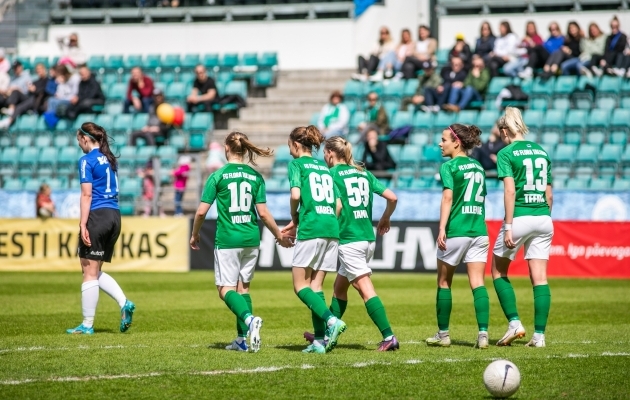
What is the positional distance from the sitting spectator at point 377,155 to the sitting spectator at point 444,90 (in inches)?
103

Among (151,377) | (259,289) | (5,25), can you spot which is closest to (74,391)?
(151,377)

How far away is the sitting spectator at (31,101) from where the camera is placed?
26.9m

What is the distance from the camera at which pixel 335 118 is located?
22938 mm

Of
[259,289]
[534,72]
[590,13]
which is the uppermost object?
[590,13]

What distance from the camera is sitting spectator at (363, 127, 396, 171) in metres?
21.7

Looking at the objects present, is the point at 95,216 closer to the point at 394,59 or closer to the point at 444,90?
the point at 444,90

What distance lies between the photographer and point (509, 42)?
2448 centimetres

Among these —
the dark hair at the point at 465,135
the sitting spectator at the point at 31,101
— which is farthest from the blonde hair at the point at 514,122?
the sitting spectator at the point at 31,101

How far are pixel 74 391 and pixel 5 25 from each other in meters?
26.5

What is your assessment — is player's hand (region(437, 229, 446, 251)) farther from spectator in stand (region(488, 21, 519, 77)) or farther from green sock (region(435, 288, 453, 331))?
spectator in stand (region(488, 21, 519, 77))

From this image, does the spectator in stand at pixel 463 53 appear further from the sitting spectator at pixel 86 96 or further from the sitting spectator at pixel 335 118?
the sitting spectator at pixel 86 96

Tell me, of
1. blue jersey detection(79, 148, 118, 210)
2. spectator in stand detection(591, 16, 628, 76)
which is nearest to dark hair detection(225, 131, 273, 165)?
blue jersey detection(79, 148, 118, 210)

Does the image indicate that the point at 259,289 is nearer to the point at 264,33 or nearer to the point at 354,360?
the point at 354,360

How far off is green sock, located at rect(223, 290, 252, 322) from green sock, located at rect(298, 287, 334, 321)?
0.52 metres
